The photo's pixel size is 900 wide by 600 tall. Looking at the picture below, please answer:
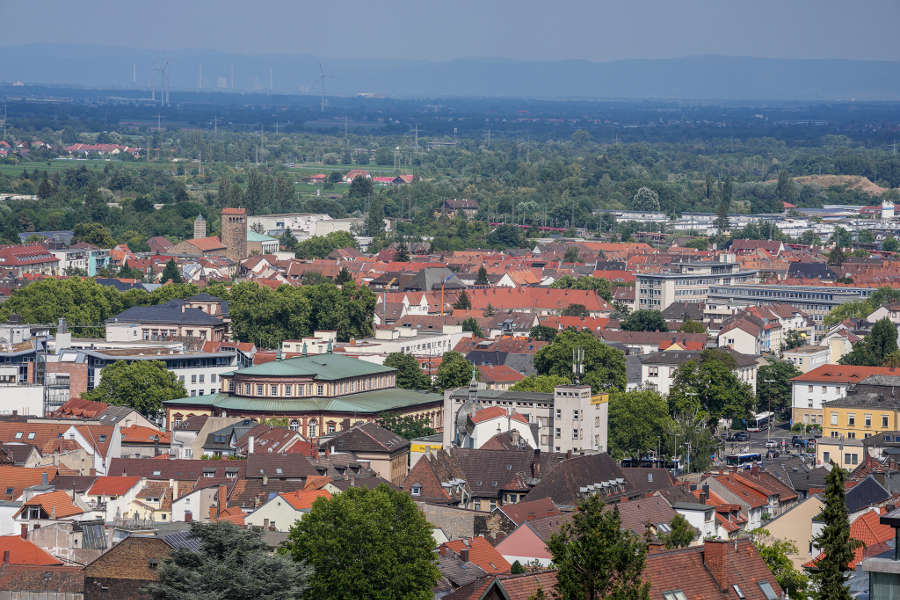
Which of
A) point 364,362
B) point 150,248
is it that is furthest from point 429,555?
point 150,248

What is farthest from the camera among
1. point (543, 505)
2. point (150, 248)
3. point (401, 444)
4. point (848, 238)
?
point (848, 238)

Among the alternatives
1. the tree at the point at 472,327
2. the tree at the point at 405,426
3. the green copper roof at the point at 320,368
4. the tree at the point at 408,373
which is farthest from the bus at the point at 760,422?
the tree at the point at 472,327

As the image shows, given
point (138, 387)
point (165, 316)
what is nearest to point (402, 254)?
point (165, 316)

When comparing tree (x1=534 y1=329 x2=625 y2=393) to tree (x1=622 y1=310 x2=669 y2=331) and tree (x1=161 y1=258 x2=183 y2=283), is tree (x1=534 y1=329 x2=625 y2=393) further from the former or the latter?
tree (x1=161 y1=258 x2=183 y2=283)

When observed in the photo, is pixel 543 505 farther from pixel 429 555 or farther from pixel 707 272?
pixel 707 272

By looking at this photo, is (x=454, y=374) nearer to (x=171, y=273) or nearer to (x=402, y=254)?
(x=171, y=273)

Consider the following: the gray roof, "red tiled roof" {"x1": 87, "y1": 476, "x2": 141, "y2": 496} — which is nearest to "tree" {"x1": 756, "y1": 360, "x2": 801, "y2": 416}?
the gray roof
